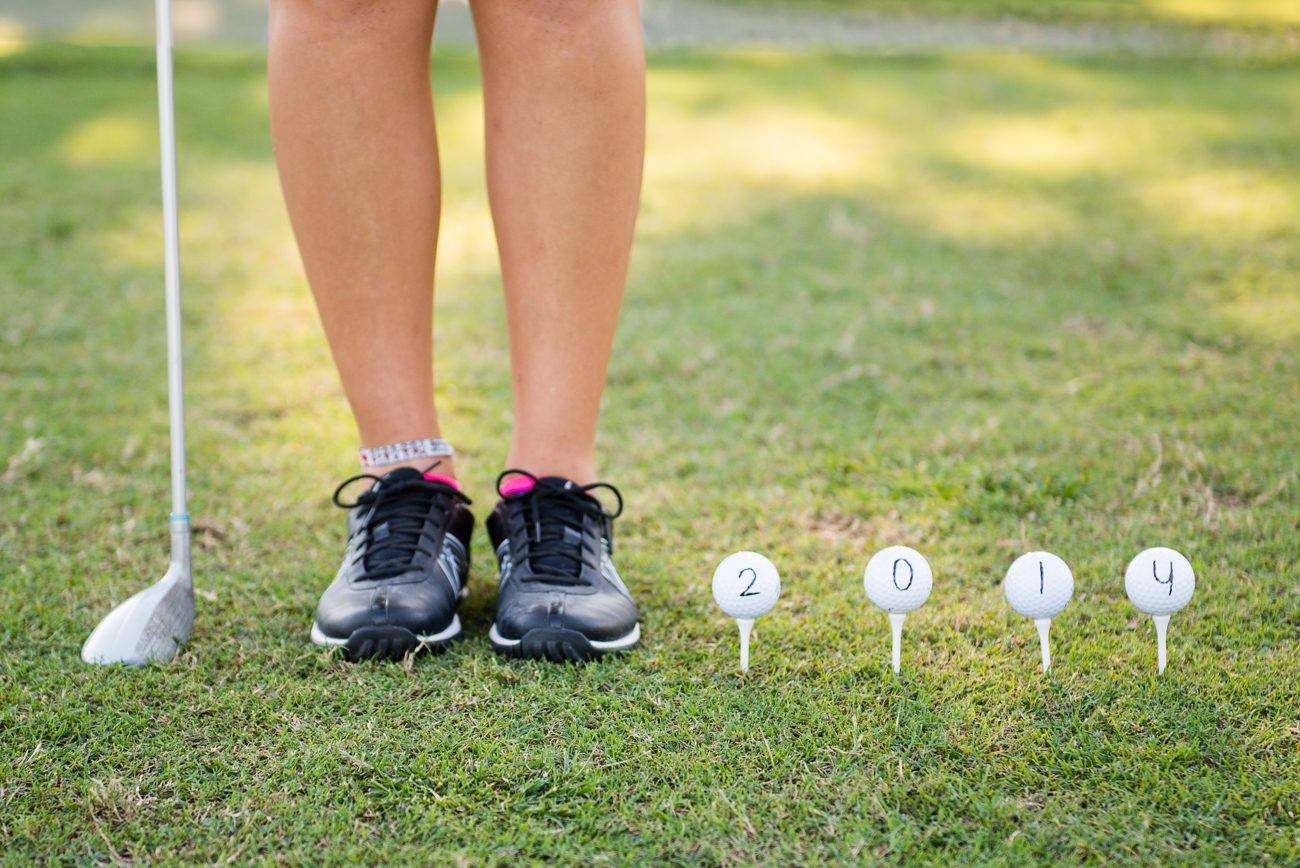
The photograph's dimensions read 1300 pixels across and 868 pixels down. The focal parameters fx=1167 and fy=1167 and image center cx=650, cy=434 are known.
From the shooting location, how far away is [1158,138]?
4.41 m

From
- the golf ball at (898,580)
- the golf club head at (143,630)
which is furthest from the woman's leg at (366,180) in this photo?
the golf ball at (898,580)

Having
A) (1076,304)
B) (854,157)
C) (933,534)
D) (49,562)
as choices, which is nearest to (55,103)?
(854,157)

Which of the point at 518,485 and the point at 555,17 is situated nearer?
the point at 555,17

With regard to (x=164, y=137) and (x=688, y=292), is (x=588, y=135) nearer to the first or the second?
(x=164, y=137)

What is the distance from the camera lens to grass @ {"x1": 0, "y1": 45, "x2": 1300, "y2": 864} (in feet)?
4.07

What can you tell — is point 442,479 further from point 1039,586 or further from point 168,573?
point 1039,586

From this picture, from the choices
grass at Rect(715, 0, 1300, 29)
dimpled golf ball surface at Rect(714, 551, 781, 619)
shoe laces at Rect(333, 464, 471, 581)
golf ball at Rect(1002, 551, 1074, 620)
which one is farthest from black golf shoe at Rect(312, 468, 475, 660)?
grass at Rect(715, 0, 1300, 29)

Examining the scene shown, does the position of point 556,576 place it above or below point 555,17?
below

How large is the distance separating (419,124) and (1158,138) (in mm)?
3654

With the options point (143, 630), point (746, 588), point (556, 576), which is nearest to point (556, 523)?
point (556, 576)

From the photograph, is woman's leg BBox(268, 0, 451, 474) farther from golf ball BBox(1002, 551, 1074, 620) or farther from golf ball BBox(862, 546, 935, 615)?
golf ball BBox(1002, 551, 1074, 620)

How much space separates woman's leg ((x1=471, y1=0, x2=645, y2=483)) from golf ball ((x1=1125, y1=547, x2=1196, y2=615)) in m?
0.76

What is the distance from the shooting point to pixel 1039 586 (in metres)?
1.38

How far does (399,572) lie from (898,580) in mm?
675
